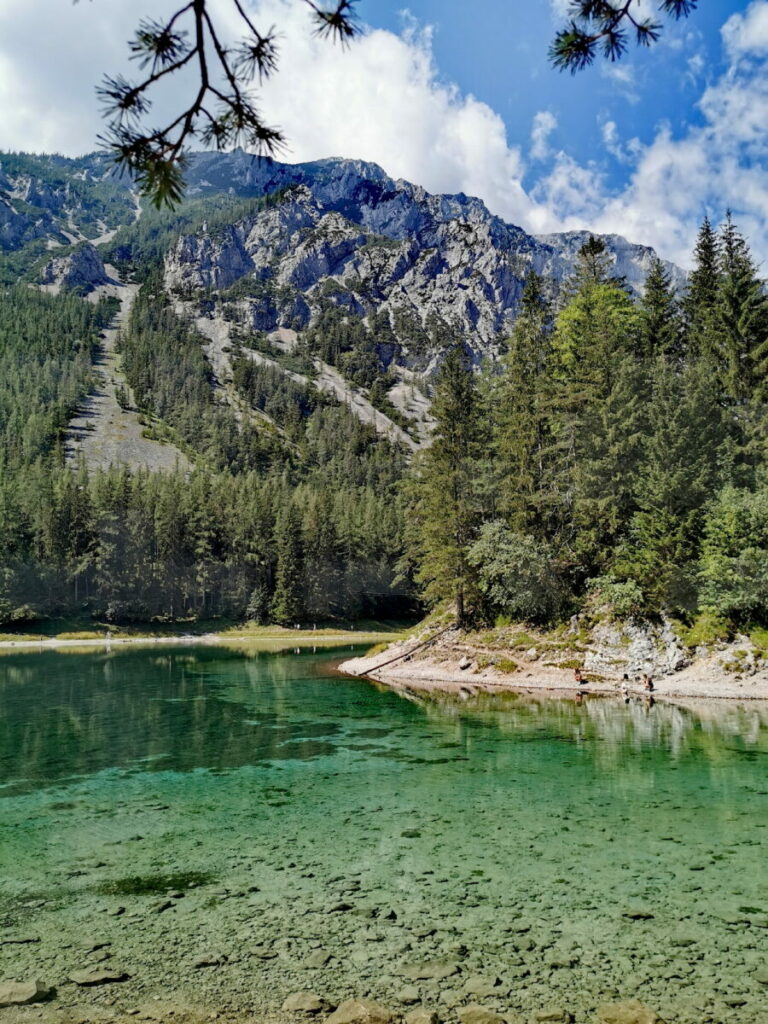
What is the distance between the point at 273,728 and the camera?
28.2m

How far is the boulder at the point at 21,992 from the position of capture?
301 inches

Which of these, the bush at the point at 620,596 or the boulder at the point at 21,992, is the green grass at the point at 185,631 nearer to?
the bush at the point at 620,596

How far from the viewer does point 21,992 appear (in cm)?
788

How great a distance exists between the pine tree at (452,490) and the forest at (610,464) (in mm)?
118

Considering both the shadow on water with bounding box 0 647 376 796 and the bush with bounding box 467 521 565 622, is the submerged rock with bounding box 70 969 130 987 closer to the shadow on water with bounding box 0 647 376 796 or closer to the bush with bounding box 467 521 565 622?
the shadow on water with bounding box 0 647 376 796

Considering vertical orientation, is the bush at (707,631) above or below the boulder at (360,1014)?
above

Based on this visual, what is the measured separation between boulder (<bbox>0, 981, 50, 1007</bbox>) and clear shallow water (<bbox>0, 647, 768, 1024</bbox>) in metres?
0.23

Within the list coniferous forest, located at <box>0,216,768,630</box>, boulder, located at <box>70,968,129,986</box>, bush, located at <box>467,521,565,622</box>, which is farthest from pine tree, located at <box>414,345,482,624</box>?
boulder, located at <box>70,968,129,986</box>

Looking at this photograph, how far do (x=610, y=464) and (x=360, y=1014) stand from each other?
41.3m

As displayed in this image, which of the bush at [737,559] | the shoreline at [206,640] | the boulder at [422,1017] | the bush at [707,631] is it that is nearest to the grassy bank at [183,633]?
the shoreline at [206,640]

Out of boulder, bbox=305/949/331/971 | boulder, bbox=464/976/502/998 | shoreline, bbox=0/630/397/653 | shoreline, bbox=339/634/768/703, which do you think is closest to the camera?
boulder, bbox=464/976/502/998

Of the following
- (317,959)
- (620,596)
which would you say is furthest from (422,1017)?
(620,596)

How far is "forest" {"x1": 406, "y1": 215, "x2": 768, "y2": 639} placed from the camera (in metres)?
39.6

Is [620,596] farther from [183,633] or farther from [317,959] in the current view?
[183,633]
